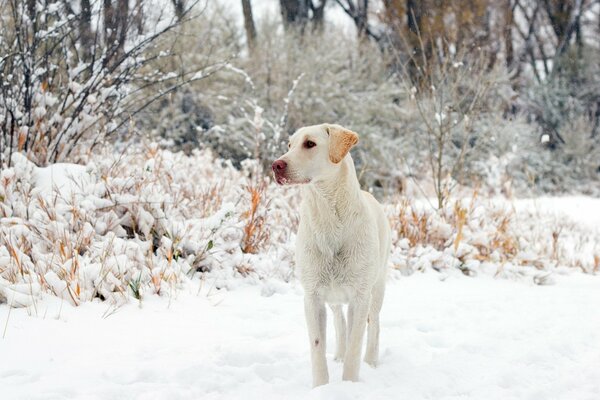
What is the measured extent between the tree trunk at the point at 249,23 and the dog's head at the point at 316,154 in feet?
41.8

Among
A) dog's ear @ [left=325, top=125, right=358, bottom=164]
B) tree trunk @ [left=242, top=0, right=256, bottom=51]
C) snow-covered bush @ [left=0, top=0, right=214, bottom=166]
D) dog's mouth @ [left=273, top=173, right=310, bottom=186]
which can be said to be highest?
tree trunk @ [left=242, top=0, right=256, bottom=51]

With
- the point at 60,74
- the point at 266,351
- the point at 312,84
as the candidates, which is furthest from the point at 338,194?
the point at 312,84

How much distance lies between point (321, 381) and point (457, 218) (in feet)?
13.3

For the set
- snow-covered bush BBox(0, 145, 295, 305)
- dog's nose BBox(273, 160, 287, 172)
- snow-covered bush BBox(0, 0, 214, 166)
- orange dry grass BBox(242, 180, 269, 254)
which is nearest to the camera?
dog's nose BBox(273, 160, 287, 172)

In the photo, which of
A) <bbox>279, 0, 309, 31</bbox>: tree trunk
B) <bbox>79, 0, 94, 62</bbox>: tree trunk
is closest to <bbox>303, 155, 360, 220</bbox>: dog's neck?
<bbox>79, 0, 94, 62</bbox>: tree trunk

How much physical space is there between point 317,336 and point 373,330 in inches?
21.5

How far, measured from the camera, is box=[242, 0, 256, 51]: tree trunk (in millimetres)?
15417

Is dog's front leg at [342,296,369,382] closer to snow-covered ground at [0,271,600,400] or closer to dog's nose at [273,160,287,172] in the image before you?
snow-covered ground at [0,271,600,400]

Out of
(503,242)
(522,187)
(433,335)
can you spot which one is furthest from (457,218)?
(522,187)

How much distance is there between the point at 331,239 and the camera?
110 inches

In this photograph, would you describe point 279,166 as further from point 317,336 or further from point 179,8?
point 179,8

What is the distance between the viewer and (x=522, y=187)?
1673 centimetres

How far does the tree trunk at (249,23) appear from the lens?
15417mm

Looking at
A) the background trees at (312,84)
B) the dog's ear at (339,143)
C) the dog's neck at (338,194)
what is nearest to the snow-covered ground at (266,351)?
the dog's neck at (338,194)
